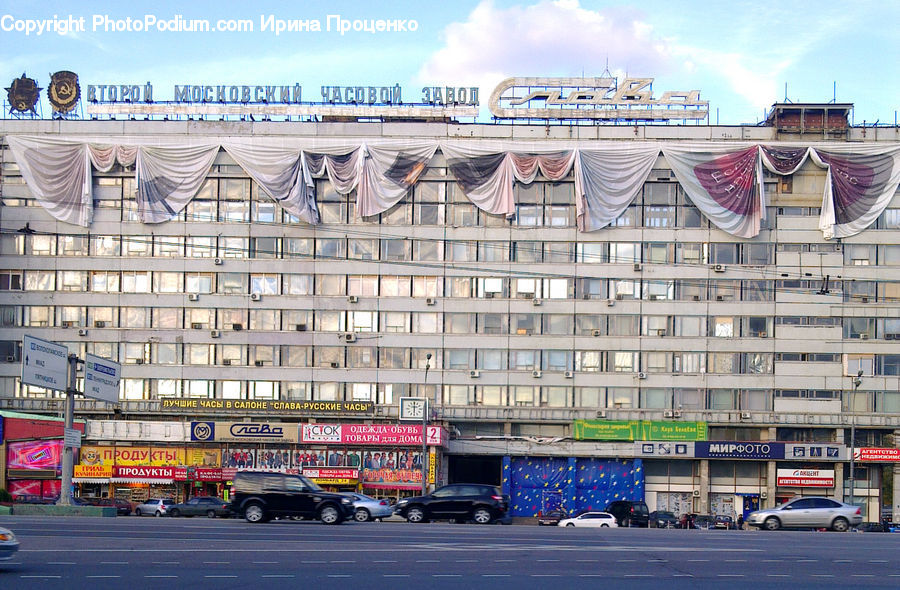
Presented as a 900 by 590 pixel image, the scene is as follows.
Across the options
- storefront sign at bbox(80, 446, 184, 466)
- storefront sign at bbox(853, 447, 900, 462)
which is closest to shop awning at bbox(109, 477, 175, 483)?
storefront sign at bbox(80, 446, 184, 466)

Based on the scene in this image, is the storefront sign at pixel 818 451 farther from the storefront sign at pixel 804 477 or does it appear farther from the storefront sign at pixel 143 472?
the storefront sign at pixel 143 472

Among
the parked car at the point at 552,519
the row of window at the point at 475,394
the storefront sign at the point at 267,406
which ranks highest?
the row of window at the point at 475,394

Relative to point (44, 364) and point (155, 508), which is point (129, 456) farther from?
point (44, 364)

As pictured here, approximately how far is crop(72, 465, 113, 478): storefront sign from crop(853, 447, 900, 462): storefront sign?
172 feet

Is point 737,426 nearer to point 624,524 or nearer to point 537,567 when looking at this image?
point 624,524

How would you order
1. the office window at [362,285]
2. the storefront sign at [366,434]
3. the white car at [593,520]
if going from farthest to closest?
1. the office window at [362,285]
2. the storefront sign at [366,434]
3. the white car at [593,520]

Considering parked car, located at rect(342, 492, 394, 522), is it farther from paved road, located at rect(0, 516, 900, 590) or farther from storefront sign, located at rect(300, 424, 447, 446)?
storefront sign, located at rect(300, 424, 447, 446)

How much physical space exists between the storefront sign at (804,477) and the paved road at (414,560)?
45.3 metres

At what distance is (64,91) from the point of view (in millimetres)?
87000

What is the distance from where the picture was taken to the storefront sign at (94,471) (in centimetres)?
7875

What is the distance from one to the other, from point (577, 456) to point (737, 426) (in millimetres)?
11636

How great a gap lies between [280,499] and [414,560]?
49.2 ft

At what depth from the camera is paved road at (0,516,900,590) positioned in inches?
896

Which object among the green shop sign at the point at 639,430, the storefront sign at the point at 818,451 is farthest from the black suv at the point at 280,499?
the storefront sign at the point at 818,451
